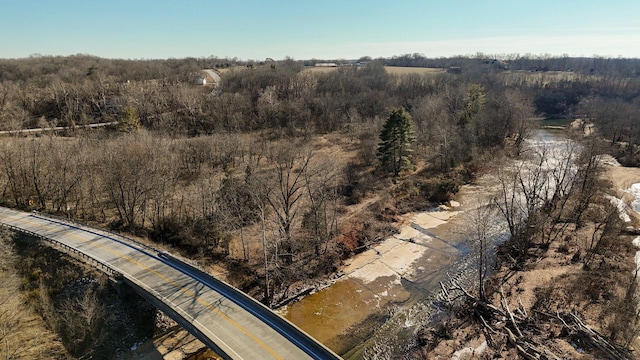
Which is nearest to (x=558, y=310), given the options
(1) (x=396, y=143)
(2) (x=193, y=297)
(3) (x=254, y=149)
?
(2) (x=193, y=297)

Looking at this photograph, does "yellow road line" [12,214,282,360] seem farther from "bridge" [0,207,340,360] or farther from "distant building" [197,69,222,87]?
"distant building" [197,69,222,87]

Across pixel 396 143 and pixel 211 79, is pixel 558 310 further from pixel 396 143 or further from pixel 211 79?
pixel 211 79

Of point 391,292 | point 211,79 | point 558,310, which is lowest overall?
point 391,292

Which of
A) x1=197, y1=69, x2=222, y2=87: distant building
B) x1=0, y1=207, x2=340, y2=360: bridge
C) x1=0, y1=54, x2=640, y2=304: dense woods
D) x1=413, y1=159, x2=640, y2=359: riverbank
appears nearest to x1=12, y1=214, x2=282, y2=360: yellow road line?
x1=0, y1=207, x2=340, y2=360: bridge

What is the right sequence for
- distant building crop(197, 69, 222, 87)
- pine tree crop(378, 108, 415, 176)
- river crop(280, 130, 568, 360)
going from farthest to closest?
distant building crop(197, 69, 222, 87)
pine tree crop(378, 108, 415, 176)
river crop(280, 130, 568, 360)

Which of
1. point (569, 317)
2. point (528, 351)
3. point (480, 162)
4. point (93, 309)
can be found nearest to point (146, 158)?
point (93, 309)

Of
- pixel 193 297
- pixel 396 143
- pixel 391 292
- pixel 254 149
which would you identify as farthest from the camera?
pixel 254 149
